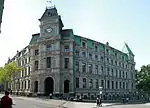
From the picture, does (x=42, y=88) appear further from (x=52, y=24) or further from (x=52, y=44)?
(x=52, y=24)

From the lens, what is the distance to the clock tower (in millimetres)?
59688

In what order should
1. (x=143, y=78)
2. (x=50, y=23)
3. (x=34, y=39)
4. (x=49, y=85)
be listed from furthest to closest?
(x=143, y=78) < (x=34, y=39) < (x=50, y=23) < (x=49, y=85)

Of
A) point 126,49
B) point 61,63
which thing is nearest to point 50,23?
point 61,63

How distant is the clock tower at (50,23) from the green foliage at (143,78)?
45.4 metres

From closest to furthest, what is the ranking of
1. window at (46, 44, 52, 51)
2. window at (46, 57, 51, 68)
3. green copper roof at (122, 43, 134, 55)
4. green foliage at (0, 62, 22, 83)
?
window at (46, 57, 51, 68) < window at (46, 44, 52, 51) < green foliage at (0, 62, 22, 83) < green copper roof at (122, 43, 134, 55)

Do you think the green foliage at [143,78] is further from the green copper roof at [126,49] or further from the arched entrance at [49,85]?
the arched entrance at [49,85]

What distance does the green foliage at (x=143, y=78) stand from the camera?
9344 cm

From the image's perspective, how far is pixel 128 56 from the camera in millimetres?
89312

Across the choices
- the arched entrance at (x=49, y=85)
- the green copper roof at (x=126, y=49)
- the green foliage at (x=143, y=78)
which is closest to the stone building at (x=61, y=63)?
the arched entrance at (x=49, y=85)

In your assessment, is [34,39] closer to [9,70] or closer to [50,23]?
[50,23]

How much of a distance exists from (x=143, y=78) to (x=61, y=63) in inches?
1896

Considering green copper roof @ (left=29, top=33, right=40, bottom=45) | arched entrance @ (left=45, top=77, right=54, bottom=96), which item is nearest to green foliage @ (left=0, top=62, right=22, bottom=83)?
green copper roof @ (left=29, top=33, right=40, bottom=45)

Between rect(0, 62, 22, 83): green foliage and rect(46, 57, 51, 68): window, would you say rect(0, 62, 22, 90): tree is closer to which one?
rect(0, 62, 22, 83): green foliage

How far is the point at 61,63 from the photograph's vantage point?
59.2m
